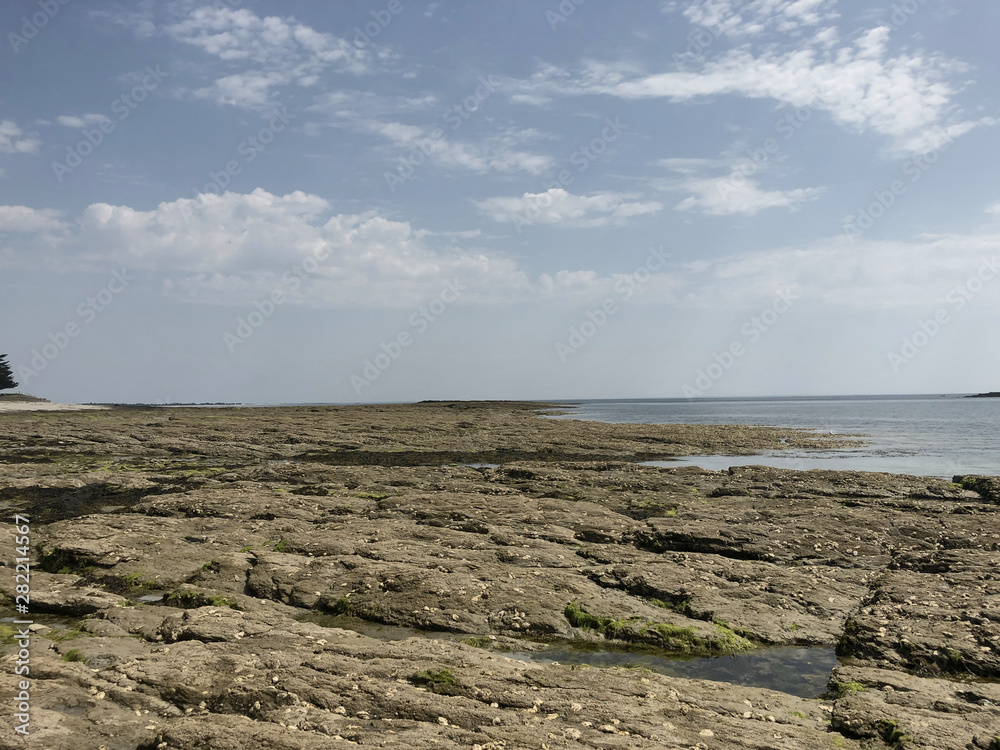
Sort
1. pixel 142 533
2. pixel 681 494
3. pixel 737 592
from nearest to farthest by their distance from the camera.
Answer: pixel 737 592
pixel 142 533
pixel 681 494

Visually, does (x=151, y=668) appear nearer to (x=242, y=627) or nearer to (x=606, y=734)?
(x=242, y=627)

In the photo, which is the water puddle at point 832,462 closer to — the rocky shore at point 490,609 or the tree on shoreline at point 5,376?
the rocky shore at point 490,609

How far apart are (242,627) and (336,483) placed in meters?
18.0

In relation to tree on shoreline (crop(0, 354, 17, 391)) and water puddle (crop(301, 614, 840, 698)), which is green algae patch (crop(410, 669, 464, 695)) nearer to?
water puddle (crop(301, 614, 840, 698))

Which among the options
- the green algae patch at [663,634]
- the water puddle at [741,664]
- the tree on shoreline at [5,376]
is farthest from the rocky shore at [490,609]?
the tree on shoreline at [5,376]

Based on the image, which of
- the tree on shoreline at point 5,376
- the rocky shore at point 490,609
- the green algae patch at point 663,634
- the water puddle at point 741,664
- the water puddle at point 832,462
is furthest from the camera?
the tree on shoreline at point 5,376

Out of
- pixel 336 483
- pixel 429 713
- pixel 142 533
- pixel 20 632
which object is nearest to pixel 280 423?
pixel 336 483

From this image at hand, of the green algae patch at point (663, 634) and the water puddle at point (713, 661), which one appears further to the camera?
the green algae patch at point (663, 634)

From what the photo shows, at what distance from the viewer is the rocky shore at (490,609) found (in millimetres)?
8641

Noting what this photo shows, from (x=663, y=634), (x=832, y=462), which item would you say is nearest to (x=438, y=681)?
(x=663, y=634)

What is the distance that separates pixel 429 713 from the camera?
346 inches

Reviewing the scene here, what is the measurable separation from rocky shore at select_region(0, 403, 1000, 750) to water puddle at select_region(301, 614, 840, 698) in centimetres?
20

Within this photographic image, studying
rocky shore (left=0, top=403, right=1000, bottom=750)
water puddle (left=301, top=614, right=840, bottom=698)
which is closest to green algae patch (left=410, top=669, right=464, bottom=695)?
rocky shore (left=0, top=403, right=1000, bottom=750)

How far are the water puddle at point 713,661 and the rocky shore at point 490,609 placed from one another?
205 millimetres
